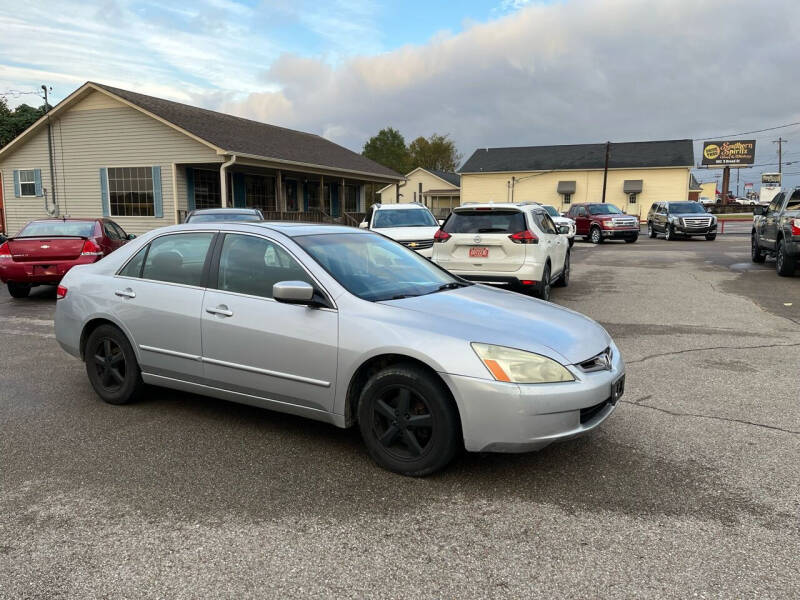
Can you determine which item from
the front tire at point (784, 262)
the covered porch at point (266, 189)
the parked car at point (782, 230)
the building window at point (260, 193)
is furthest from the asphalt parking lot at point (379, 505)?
the building window at point (260, 193)

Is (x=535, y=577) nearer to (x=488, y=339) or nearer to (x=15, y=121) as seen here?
(x=488, y=339)

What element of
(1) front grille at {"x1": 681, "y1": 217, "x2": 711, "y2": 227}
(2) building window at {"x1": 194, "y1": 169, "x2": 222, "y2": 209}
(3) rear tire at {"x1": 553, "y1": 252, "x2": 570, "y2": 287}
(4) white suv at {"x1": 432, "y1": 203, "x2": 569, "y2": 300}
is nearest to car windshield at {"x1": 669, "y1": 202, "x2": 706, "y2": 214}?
(1) front grille at {"x1": 681, "y1": 217, "x2": 711, "y2": 227}

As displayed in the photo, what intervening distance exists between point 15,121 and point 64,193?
1230 inches

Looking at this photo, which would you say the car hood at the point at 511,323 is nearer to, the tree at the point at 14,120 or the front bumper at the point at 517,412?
the front bumper at the point at 517,412

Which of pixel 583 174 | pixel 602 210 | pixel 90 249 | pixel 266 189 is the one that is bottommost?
pixel 90 249

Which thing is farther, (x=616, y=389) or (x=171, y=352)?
(x=171, y=352)

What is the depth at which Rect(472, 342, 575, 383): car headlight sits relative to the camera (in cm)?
356

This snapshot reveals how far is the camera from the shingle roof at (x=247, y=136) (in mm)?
21714

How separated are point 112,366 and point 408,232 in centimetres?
A: 957

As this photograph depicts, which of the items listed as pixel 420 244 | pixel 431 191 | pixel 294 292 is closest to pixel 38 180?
pixel 420 244

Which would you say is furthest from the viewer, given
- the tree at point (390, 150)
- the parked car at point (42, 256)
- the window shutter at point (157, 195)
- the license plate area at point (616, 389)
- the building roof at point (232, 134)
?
the tree at point (390, 150)

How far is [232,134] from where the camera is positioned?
23.6m

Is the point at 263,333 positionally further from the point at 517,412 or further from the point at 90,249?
the point at 90,249

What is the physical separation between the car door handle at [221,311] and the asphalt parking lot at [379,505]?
34.1 inches
